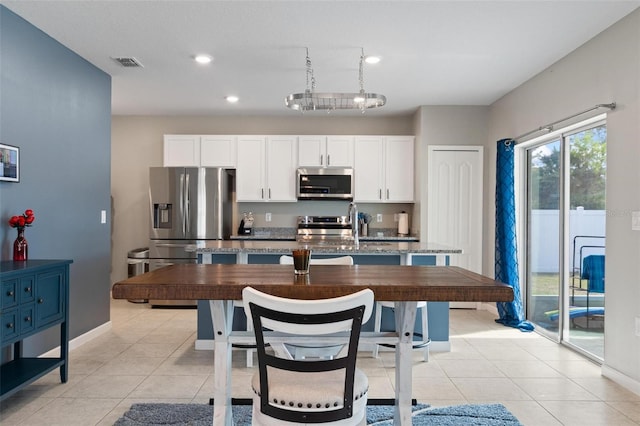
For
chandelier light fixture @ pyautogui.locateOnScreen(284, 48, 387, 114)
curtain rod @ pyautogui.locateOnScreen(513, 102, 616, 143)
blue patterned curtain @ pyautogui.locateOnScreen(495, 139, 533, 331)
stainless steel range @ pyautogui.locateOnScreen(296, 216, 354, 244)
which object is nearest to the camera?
curtain rod @ pyautogui.locateOnScreen(513, 102, 616, 143)

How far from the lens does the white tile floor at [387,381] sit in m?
2.59

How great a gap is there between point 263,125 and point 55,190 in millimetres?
3231

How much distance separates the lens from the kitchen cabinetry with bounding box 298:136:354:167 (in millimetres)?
5965

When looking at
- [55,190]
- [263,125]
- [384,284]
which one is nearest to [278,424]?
[384,284]

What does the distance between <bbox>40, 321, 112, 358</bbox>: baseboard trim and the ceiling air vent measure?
2454 mm

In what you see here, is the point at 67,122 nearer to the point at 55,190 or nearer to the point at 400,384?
the point at 55,190

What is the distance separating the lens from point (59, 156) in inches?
142

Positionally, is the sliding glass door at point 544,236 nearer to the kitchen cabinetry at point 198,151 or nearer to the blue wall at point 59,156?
the kitchen cabinetry at point 198,151

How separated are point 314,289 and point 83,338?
3120 mm

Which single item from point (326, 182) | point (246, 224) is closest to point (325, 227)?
point (326, 182)

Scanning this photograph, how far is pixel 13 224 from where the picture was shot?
2.99m

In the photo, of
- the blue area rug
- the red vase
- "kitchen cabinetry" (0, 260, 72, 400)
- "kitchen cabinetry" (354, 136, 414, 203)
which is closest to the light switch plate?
the blue area rug

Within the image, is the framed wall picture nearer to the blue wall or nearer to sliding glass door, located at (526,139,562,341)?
the blue wall

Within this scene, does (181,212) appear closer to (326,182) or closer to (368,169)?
(326,182)
